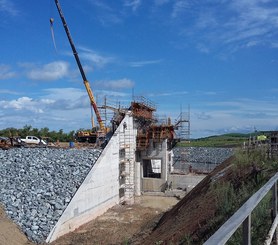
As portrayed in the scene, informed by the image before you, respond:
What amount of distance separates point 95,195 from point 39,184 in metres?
3.76


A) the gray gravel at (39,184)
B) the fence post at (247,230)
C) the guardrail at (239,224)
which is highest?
the guardrail at (239,224)

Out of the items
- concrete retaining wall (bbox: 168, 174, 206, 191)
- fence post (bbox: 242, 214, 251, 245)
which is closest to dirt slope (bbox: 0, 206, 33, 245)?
fence post (bbox: 242, 214, 251, 245)

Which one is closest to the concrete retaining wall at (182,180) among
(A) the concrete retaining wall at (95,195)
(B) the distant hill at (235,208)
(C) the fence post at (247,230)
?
(A) the concrete retaining wall at (95,195)

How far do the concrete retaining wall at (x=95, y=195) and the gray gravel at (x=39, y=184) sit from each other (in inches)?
17.2

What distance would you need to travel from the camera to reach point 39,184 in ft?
69.6

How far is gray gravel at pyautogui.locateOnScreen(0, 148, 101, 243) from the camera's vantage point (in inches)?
693

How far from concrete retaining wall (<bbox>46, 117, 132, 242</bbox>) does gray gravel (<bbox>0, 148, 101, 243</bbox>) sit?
17.2 inches

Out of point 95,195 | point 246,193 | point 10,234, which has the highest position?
point 246,193

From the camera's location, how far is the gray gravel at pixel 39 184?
1761 centimetres

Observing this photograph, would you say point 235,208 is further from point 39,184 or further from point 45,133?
point 45,133

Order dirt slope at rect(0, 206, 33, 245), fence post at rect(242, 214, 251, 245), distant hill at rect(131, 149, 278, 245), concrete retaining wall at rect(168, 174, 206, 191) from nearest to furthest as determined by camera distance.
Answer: fence post at rect(242, 214, 251, 245)
distant hill at rect(131, 149, 278, 245)
dirt slope at rect(0, 206, 33, 245)
concrete retaining wall at rect(168, 174, 206, 191)

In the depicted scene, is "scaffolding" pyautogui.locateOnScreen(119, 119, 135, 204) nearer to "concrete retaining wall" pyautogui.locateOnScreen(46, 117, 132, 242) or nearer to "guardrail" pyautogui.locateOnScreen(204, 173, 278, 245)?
"concrete retaining wall" pyautogui.locateOnScreen(46, 117, 132, 242)

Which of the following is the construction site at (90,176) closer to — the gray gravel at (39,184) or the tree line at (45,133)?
the gray gravel at (39,184)

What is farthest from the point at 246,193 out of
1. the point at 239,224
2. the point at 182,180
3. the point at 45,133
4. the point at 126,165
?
the point at 45,133
